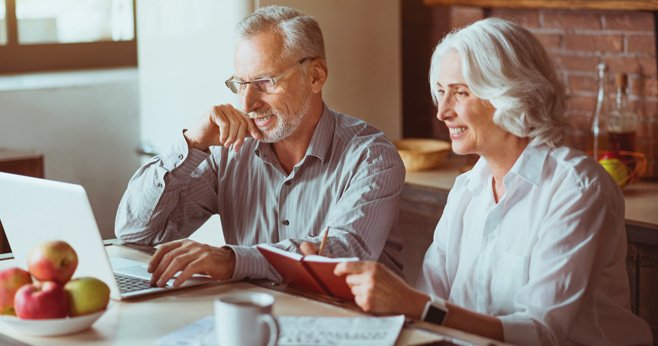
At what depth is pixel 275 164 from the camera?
2.61 metres

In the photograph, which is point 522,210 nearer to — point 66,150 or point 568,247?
point 568,247

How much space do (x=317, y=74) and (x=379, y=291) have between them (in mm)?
887

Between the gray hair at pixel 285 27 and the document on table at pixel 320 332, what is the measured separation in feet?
3.03

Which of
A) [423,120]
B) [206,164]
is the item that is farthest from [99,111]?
[206,164]

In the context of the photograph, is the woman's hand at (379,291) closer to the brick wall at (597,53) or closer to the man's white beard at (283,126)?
the man's white beard at (283,126)

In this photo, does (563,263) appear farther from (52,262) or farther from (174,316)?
(52,262)

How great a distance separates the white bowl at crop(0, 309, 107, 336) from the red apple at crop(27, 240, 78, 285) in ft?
0.24

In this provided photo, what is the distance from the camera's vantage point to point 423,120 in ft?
14.2

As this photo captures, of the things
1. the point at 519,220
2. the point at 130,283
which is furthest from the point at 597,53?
the point at 130,283

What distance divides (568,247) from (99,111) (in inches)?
103

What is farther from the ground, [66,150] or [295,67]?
[295,67]

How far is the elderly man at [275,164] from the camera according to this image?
252cm

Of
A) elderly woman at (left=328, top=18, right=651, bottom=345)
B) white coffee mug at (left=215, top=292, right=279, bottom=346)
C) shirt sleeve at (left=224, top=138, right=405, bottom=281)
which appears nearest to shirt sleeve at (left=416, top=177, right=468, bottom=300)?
elderly woman at (left=328, top=18, right=651, bottom=345)

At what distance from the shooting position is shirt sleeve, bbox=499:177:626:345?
6.51ft
